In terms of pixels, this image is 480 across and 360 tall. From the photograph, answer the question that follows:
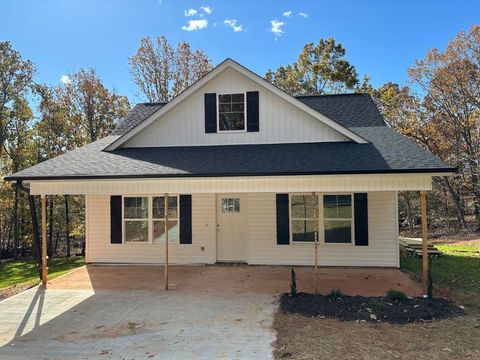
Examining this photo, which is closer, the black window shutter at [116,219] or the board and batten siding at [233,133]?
the board and batten siding at [233,133]

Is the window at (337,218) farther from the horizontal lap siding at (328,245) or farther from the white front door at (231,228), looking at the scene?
the white front door at (231,228)

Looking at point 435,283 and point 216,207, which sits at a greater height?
point 216,207

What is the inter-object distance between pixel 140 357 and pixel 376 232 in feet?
25.2

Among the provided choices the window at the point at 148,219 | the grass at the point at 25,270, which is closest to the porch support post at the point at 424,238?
the window at the point at 148,219

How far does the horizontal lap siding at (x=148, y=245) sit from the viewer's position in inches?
463

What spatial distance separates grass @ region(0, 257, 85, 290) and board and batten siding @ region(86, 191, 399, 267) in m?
2.03

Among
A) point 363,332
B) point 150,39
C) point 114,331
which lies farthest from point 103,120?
point 363,332

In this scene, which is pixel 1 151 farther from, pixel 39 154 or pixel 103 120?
pixel 103 120

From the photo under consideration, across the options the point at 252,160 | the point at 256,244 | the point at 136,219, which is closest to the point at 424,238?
the point at 252,160

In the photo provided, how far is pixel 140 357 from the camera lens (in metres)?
5.43

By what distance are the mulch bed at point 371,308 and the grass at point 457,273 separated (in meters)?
0.79

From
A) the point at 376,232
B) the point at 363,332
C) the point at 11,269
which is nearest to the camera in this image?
the point at 363,332

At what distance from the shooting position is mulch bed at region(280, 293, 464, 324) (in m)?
6.73

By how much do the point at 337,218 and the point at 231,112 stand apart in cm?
433
